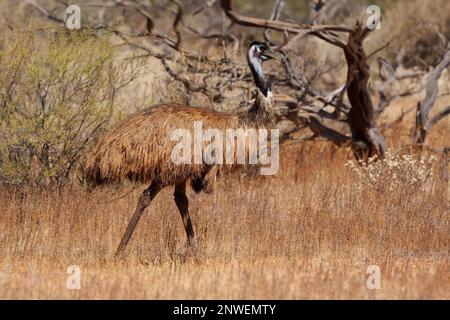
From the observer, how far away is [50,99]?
10680mm

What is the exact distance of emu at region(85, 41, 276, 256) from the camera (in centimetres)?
838

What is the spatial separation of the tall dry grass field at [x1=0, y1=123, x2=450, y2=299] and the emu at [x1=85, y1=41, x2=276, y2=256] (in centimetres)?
79

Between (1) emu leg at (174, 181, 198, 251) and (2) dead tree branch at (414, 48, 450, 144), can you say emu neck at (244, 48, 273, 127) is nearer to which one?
(1) emu leg at (174, 181, 198, 251)

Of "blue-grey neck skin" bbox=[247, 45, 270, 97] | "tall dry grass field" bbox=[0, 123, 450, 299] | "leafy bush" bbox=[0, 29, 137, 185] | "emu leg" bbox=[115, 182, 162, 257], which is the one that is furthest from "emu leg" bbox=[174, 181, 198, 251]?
"leafy bush" bbox=[0, 29, 137, 185]

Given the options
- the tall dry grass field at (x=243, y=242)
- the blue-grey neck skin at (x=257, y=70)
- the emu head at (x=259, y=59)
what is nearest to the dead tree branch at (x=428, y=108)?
the tall dry grass field at (x=243, y=242)

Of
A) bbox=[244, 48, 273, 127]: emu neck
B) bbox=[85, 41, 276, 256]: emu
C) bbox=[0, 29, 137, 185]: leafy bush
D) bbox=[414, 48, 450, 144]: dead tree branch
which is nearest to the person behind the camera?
bbox=[85, 41, 276, 256]: emu

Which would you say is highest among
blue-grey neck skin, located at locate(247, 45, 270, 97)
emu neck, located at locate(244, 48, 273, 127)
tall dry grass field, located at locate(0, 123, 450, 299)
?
blue-grey neck skin, located at locate(247, 45, 270, 97)

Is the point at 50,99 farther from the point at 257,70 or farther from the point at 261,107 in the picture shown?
the point at 261,107

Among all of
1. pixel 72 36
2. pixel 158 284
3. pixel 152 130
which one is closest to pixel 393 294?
pixel 158 284

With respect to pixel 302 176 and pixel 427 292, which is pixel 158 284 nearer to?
pixel 427 292

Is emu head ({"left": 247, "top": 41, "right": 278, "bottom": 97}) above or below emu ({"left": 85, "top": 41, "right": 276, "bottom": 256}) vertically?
above

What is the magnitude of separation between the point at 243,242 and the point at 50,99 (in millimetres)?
3117

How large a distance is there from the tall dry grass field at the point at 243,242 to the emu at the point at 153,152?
31.0 inches
